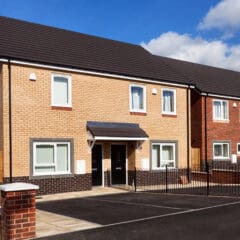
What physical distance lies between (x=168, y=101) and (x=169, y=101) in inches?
2.9

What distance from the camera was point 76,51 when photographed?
2181 cm

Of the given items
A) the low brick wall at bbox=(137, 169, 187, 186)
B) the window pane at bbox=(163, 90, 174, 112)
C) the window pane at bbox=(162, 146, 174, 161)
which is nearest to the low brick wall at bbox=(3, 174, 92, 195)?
the low brick wall at bbox=(137, 169, 187, 186)

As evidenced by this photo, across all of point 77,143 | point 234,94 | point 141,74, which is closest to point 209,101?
point 234,94

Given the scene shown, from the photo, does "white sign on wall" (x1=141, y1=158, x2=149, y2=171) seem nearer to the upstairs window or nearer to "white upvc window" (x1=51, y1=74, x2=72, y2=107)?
the upstairs window

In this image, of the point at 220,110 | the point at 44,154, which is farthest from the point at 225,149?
the point at 44,154

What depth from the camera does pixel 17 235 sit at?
926 centimetres

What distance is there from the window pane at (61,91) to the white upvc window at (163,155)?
580cm

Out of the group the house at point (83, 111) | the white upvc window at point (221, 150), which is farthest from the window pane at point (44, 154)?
the white upvc window at point (221, 150)

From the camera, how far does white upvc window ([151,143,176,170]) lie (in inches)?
942

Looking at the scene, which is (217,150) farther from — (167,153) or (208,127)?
(167,153)

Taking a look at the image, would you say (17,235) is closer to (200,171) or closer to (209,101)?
(200,171)

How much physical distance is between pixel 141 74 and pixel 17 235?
14823 mm

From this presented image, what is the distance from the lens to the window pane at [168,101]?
80.6ft

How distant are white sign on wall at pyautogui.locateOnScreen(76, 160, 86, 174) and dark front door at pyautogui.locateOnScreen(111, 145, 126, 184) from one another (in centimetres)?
232
